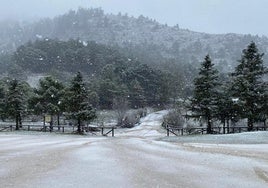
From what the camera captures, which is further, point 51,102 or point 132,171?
point 51,102

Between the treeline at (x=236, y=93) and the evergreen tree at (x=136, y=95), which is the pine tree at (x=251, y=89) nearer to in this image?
the treeline at (x=236, y=93)

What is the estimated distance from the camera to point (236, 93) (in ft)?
134

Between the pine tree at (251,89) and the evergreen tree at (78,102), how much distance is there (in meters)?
15.9

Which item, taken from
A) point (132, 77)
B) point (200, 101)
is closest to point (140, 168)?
point (200, 101)

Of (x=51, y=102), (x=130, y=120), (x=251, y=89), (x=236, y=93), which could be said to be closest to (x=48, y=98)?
(x=51, y=102)

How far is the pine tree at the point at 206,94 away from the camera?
136 ft

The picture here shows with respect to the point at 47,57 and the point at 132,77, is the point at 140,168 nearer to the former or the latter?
the point at 132,77

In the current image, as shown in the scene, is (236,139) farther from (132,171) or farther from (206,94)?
(132,171)

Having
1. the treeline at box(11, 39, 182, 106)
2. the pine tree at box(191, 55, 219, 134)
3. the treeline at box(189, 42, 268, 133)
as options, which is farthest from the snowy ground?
the treeline at box(11, 39, 182, 106)

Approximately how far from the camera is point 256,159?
14172mm

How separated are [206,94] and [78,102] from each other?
571 inches

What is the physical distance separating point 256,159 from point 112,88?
79.9 meters

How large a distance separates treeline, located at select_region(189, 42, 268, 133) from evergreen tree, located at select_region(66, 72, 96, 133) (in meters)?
11.7

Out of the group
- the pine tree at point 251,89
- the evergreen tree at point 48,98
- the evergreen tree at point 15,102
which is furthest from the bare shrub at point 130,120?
the pine tree at point 251,89
